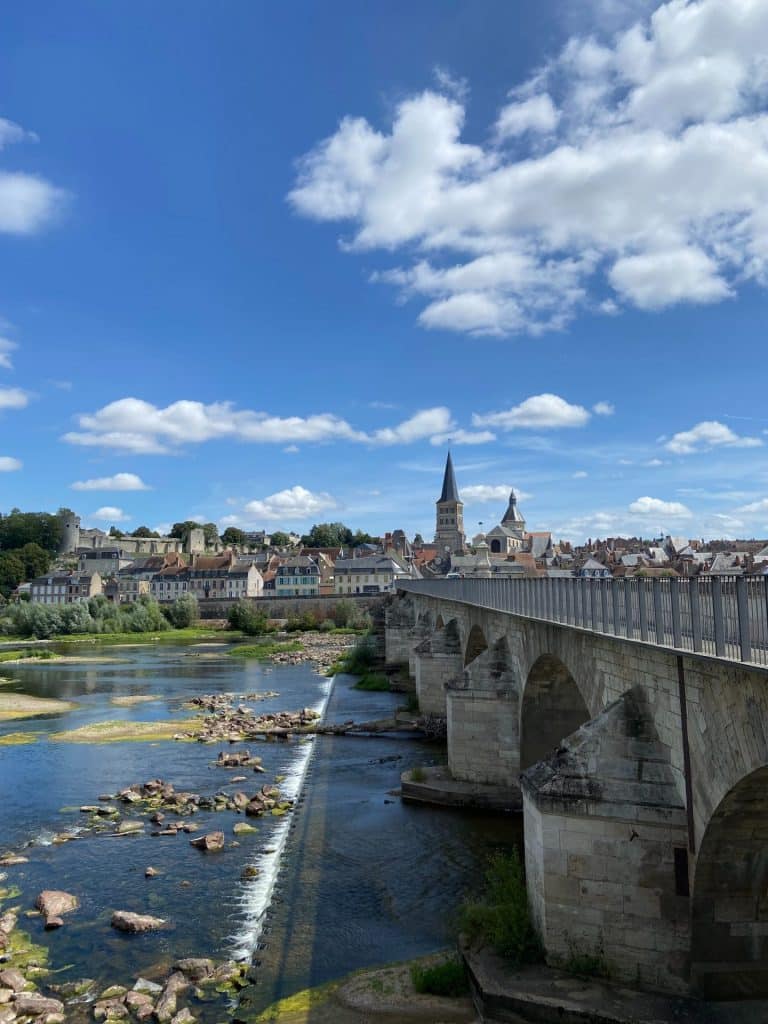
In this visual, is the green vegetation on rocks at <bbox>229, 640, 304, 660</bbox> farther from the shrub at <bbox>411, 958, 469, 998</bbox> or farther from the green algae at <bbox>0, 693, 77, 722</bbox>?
the shrub at <bbox>411, 958, 469, 998</bbox>

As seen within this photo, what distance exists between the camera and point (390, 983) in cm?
998

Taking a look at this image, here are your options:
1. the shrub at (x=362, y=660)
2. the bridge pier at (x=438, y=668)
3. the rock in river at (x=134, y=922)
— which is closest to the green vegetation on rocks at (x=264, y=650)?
the shrub at (x=362, y=660)

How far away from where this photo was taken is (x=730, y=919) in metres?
8.64

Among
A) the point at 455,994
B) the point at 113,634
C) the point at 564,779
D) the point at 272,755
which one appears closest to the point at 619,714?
the point at 564,779

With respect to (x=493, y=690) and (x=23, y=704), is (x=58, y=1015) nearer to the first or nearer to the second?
(x=493, y=690)

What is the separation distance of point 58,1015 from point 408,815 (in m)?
9.12

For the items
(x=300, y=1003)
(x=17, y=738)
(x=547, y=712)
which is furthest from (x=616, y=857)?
(x=17, y=738)

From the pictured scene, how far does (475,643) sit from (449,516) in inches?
4469

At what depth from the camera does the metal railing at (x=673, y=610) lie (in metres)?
7.19

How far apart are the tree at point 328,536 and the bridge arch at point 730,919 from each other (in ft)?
480

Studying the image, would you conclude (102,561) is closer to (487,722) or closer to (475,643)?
(475,643)

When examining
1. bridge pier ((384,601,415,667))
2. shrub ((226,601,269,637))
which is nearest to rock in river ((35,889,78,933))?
bridge pier ((384,601,415,667))

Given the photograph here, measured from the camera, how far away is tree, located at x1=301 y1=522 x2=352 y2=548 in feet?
512

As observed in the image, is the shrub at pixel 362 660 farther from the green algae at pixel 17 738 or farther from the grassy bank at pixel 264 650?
the green algae at pixel 17 738
